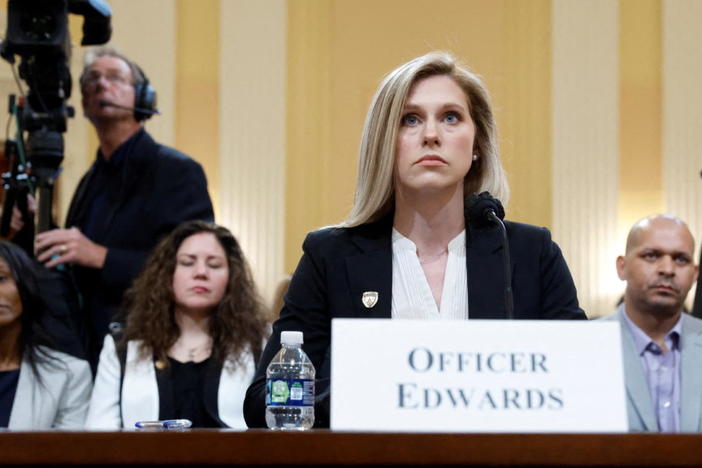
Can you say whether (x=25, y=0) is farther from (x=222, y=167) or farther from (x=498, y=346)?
(x=222, y=167)

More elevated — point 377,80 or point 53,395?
point 377,80

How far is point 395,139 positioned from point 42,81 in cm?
196

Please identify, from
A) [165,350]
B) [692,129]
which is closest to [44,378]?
[165,350]

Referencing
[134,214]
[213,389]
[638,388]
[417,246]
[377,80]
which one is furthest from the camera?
[377,80]

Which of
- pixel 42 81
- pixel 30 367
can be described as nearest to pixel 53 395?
pixel 30 367

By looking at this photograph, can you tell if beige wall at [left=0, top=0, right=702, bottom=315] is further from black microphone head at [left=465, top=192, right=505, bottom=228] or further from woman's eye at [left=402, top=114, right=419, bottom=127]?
black microphone head at [left=465, top=192, right=505, bottom=228]

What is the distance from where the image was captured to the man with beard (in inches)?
131

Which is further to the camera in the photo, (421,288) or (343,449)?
(421,288)

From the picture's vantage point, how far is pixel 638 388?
335 centimetres

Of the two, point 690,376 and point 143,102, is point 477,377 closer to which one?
point 690,376

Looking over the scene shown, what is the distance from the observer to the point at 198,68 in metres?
8.16

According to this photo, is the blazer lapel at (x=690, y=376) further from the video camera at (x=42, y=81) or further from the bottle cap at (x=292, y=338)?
the video camera at (x=42, y=81)

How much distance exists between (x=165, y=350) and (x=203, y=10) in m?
5.03

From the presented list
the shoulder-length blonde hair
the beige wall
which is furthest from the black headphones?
the beige wall
